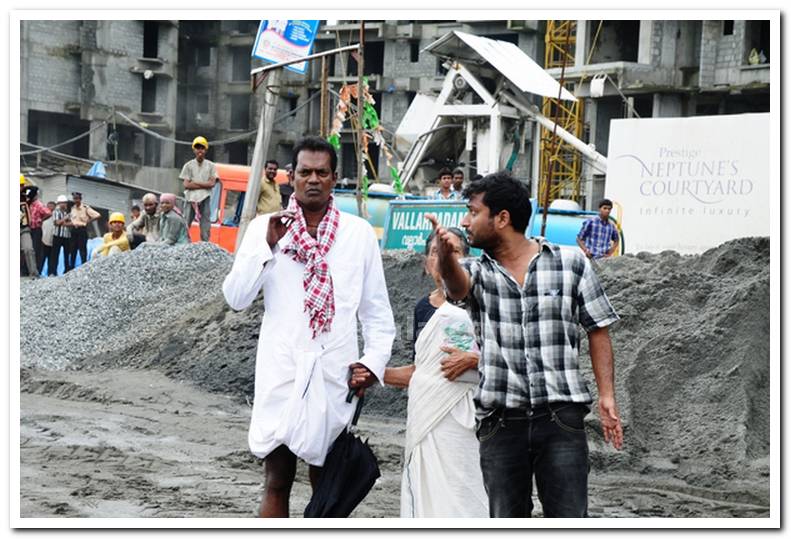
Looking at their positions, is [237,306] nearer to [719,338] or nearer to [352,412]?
[352,412]

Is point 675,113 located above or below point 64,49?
below

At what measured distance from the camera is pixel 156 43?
55688mm

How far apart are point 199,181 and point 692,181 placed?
711 centimetres

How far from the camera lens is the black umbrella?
5629 millimetres

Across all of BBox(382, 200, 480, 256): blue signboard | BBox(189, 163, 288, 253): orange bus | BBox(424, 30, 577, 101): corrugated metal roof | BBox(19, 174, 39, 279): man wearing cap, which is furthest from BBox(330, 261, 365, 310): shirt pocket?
BBox(424, 30, 577, 101): corrugated metal roof

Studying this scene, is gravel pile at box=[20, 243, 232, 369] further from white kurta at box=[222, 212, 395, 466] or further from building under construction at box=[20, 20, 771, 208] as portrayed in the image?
building under construction at box=[20, 20, 771, 208]

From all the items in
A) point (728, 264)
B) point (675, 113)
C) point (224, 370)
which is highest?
point (675, 113)

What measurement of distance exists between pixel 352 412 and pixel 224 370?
790 cm

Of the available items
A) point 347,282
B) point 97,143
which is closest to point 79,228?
point 347,282

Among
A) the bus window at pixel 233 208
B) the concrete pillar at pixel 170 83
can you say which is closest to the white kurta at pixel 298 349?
the bus window at pixel 233 208

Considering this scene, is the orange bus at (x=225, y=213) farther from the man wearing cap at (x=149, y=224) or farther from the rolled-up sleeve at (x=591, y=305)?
the rolled-up sleeve at (x=591, y=305)

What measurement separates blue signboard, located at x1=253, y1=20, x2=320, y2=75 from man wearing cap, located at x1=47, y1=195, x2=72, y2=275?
839 centimetres

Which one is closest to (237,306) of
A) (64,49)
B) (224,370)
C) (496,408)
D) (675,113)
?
(496,408)

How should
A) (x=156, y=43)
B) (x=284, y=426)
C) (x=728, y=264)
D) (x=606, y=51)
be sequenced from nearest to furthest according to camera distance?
(x=284, y=426) → (x=728, y=264) → (x=606, y=51) → (x=156, y=43)
